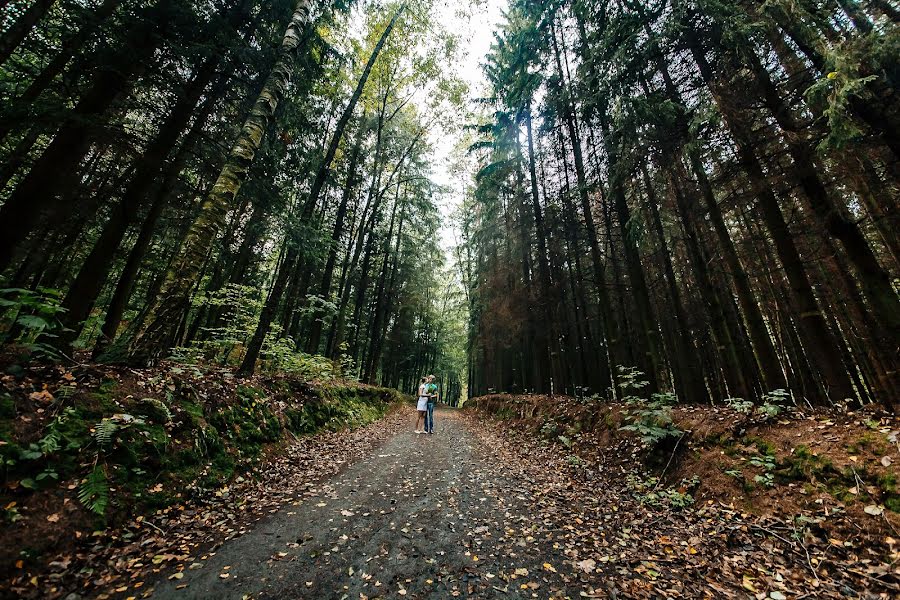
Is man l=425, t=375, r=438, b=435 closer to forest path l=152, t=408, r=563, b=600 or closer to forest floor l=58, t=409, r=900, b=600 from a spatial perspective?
forest path l=152, t=408, r=563, b=600

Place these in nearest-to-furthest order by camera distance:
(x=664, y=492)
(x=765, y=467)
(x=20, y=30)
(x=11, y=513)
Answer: (x=11, y=513)
(x=765, y=467)
(x=664, y=492)
(x=20, y=30)

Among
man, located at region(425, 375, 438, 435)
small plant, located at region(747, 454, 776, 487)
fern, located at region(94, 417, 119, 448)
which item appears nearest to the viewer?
fern, located at region(94, 417, 119, 448)

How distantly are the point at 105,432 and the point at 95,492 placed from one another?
0.63 meters

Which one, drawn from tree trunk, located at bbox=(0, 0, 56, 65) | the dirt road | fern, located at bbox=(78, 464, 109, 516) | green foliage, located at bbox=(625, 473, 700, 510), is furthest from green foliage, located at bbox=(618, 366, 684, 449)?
tree trunk, located at bbox=(0, 0, 56, 65)

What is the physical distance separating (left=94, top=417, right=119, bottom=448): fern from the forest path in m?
1.71

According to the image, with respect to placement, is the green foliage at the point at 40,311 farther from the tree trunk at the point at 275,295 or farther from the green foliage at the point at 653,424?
the green foliage at the point at 653,424

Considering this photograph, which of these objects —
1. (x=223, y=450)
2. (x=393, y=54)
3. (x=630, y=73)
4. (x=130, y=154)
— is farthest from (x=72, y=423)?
(x=393, y=54)

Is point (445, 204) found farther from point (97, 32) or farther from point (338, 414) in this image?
point (97, 32)

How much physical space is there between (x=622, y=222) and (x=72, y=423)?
37.0ft

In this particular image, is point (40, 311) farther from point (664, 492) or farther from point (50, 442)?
point (664, 492)

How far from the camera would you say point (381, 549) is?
3471 millimetres

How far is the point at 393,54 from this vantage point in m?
13.6

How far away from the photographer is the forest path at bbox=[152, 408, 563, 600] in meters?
2.80

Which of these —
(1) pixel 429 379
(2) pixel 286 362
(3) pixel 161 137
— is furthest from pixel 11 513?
(1) pixel 429 379
